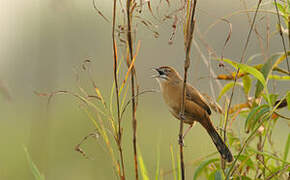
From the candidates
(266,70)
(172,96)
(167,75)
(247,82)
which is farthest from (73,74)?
(266,70)

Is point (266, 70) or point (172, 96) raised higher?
point (266, 70)

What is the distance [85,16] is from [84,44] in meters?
0.17

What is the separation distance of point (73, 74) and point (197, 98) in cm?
94

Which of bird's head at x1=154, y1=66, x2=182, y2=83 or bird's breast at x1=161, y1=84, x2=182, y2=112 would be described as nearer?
bird's breast at x1=161, y1=84, x2=182, y2=112

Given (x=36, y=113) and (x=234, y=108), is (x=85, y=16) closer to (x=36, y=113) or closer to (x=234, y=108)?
(x=36, y=113)

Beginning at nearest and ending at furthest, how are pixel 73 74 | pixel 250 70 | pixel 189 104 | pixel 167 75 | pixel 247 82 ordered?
pixel 250 70, pixel 247 82, pixel 189 104, pixel 167 75, pixel 73 74

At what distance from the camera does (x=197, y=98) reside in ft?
3.46

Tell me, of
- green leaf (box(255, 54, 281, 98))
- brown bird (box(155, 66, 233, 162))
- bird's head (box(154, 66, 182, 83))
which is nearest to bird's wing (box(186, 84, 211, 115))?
brown bird (box(155, 66, 233, 162))

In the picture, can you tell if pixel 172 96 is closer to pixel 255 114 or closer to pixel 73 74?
pixel 255 114

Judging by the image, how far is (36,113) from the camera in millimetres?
1094

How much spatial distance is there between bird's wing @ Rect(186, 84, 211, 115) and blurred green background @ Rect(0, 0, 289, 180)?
0.85 feet

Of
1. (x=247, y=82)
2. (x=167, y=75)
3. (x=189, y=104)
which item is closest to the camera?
(x=247, y=82)

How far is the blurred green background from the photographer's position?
55.4 inches

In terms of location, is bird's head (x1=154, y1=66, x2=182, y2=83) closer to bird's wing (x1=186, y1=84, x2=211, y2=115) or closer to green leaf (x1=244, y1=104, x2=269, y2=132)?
bird's wing (x1=186, y1=84, x2=211, y2=115)
